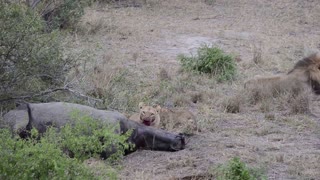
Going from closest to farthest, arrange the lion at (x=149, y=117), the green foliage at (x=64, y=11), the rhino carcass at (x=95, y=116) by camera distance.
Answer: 1. the rhino carcass at (x=95, y=116)
2. the lion at (x=149, y=117)
3. the green foliage at (x=64, y=11)

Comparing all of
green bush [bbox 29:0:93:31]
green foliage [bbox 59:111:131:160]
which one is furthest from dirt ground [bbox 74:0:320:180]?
green foliage [bbox 59:111:131:160]

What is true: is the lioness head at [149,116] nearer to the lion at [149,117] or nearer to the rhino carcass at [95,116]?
the lion at [149,117]

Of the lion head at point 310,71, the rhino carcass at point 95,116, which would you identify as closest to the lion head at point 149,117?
the rhino carcass at point 95,116

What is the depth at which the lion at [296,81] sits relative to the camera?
9625mm

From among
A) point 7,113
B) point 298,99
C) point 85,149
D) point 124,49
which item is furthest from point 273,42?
point 85,149

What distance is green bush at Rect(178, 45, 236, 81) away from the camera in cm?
1116

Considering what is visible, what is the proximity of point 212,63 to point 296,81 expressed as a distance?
1.96 metres

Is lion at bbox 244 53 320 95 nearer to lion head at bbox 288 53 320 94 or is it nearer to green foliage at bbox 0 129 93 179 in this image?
lion head at bbox 288 53 320 94

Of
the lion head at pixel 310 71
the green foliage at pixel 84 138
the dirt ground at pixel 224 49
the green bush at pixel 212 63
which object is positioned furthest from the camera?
the green bush at pixel 212 63

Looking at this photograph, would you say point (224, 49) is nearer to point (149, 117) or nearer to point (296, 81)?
point (296, 81)

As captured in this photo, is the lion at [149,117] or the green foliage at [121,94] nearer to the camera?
the lion at [149,117]

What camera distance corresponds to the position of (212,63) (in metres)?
11.4

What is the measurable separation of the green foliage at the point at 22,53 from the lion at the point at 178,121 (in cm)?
152

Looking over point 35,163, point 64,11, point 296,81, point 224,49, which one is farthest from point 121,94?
point 64,11
